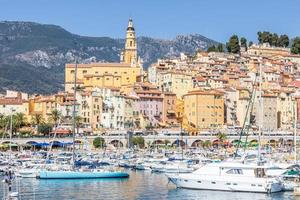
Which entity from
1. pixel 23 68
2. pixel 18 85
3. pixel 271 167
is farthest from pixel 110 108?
pixel 23 68

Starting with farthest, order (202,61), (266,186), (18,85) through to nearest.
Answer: (18,85)
(202,61)
(266,186)

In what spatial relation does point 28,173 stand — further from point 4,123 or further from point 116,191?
point 4,123

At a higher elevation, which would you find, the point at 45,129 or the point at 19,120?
the point at 19,120

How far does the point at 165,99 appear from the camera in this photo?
267ft

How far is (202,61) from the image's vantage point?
308 ft

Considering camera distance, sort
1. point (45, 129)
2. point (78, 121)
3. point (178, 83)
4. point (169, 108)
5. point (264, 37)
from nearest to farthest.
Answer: point (45, 129)
point (78, 121)
point (169, 108)
point (178, 83)
point (264, 37)

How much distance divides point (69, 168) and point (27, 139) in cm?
2517

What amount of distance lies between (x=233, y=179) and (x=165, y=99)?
46799mm

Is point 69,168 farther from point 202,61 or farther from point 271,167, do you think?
point 202,61

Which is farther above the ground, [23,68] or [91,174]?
[23,68]

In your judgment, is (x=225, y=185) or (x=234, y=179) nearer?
(x=234, y=179)

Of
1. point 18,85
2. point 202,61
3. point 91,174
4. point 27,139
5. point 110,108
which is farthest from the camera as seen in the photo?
point 18,85

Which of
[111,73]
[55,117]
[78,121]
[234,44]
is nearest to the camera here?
[55,117]

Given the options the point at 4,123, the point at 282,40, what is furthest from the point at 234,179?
the point at 282,40
